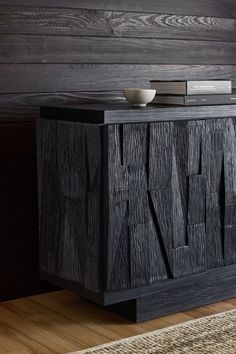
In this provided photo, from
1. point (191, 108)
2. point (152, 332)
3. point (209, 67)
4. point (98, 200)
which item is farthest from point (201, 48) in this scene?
point (152, 332)

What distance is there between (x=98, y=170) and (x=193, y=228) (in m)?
0.49

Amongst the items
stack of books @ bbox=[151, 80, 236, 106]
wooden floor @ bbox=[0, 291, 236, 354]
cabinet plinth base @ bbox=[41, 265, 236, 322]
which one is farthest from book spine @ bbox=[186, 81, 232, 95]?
wooden floor @ bbox=[0, 291, 236, 354]

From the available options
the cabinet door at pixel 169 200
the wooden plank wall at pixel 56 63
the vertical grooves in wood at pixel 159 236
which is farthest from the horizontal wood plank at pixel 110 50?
the vertical grooves in wood at pixel 159 236

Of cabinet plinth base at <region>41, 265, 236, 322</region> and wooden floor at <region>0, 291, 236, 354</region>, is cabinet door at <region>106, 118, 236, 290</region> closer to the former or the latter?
cabinet plinth base at <region>41, 265, 236, 322</region>

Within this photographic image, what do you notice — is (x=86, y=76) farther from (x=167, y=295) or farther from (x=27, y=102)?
A: (x=167, y=295)

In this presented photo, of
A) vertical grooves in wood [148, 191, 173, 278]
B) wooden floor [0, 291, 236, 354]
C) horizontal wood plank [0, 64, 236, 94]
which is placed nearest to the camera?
wooden floor [0, 291, 236, 354]

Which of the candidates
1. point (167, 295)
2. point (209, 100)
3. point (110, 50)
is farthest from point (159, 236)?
point (110, 50)

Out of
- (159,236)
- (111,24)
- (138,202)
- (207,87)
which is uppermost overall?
(111,24)

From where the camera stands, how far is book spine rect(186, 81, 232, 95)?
112 inches

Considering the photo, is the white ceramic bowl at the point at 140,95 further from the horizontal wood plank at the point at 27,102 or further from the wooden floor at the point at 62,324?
the wooden floor at the point at 62,324

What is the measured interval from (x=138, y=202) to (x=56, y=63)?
0.73 m

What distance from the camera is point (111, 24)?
313cm

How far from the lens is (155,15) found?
3.26m

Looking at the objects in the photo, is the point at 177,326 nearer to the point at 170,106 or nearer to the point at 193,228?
the point at 193,228
